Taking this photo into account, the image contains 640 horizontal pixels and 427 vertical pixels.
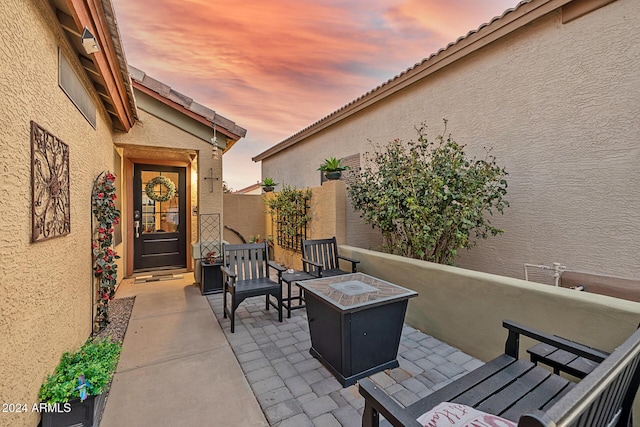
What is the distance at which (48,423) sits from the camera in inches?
77.5

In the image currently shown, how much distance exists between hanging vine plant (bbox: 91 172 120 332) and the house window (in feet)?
2.87

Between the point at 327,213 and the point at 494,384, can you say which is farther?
the point at 327,213

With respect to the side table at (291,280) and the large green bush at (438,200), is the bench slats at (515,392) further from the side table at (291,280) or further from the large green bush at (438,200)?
the side table at (291,280)

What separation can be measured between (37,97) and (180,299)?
3876 millimetres

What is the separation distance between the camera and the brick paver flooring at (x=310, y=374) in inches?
88.9

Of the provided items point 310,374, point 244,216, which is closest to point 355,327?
point 310,374

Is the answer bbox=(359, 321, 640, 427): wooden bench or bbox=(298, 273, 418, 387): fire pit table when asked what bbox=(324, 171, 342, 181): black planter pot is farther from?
bbox=(359, 321, 640, 427): wooden bench

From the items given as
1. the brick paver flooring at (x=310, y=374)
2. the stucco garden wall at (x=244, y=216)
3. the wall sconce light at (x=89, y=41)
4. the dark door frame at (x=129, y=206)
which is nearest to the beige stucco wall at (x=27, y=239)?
the wall sconce light at (x=89, y=41)

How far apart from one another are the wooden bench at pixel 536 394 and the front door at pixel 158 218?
22.7 feet

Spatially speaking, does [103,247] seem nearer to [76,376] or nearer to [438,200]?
[76,376]

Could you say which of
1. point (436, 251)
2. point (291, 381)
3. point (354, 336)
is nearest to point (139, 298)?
point (291, 381)

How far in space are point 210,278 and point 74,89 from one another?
3.68 meters

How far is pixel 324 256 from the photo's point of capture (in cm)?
498

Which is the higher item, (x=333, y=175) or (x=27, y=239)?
(x=333, y=175)
